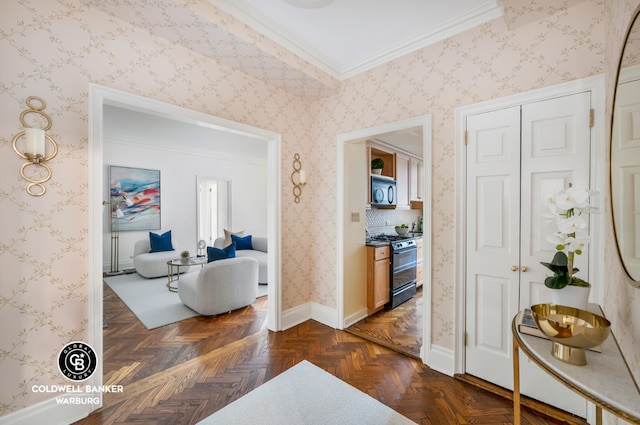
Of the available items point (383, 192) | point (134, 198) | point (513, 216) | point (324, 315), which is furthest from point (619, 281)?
point (134, 198)

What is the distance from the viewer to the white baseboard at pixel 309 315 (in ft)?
10.3

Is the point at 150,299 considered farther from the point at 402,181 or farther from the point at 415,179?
the point at 415,179

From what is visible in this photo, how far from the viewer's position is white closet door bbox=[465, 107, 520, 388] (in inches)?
79.1

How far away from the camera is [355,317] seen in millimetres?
3309

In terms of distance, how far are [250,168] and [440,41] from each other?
6539 mm

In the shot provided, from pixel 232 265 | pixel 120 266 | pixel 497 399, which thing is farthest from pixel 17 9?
pixel 120 266

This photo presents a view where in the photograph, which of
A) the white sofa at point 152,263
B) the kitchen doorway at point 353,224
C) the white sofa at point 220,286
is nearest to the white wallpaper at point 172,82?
the kitchen doorway at point 353,224

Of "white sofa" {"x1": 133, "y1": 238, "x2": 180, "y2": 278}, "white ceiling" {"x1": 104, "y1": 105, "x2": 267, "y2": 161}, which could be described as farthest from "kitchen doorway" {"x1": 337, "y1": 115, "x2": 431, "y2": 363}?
"white sofa" {"x1": 133, "y1": 238, "x2": 180, "y2": 278}

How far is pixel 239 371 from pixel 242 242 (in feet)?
12.7

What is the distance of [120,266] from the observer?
5746 mm

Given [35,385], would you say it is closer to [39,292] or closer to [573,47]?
[39,292]

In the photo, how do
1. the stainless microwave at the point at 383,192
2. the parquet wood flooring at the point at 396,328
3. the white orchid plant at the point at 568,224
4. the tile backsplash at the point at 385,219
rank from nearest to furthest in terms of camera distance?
the white orchid plant at the point at 568,224 → the parquet wood flooring at the point at 396,328 → the stainless microwave at the point at 383,192 → the tile backsplash at the point at 385,219

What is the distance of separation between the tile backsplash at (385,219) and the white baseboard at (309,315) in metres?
1.71

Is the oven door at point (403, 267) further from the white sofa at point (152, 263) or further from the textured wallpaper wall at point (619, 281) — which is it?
the white sofa at point (152, 263)
